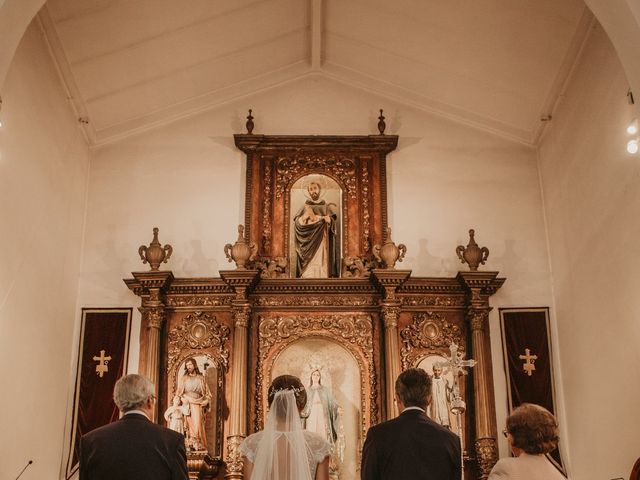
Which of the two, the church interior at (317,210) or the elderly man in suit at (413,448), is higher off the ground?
the church interior at (317,210)

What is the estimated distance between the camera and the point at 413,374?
183 inches

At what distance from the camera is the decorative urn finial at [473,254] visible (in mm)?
10320

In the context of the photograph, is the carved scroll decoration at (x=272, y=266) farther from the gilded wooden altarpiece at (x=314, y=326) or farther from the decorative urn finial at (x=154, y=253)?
the decorative urn finial at (x=154, y=253)

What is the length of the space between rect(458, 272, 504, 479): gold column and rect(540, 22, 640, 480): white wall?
34.3 inches

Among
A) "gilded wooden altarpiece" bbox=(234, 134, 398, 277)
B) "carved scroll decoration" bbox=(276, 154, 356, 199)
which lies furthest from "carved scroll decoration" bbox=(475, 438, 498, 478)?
"carved scroll decoration" bbox=(276, 154, 356, 199)

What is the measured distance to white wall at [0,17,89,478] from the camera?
8.42 metres

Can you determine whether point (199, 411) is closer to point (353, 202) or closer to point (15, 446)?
point (15, 446)

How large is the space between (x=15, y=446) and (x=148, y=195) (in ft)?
12.0

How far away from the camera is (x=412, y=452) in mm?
4527

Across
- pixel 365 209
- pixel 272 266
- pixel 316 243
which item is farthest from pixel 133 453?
pixel 365 209

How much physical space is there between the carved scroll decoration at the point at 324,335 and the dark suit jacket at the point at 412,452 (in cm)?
557

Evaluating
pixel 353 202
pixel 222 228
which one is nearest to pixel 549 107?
pixel 353 202

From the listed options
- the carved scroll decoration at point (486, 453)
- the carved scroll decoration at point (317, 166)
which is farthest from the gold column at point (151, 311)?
the carved scroll decoration at point (486, 453)

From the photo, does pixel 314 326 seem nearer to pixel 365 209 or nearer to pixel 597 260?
pixel 365 209
